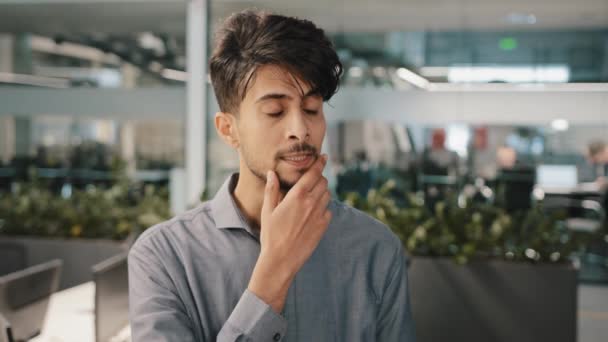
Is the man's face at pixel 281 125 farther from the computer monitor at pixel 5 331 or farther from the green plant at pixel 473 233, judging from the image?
the green plant at pixel 473 233

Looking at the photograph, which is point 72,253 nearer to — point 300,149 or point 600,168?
point 300,149

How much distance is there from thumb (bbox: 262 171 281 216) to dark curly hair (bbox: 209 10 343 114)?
0.16 m

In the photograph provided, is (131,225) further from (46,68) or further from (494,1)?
(494,1)

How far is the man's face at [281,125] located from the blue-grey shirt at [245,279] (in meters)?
0.15

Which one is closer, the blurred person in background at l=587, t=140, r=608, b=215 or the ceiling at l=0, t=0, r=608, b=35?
the ceiling at l=0, t=0, r=608, b=35

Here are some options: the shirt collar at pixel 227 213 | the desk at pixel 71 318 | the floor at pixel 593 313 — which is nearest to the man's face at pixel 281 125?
the shirt collar at pixel 227 213

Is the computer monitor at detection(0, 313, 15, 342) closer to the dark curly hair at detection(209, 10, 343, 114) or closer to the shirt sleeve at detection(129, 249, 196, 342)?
the shirt sleeve at detection(129, 249, 196, 342)

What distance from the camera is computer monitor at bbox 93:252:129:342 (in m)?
2.51

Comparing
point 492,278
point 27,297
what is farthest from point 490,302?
point 27,297

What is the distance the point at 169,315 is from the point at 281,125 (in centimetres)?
35

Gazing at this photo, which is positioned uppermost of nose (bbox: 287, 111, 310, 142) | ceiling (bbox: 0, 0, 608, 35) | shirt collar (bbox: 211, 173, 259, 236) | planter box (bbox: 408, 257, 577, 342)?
ceiling (bbox: 0, 0, 608, 35)

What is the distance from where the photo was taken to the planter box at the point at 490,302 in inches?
178

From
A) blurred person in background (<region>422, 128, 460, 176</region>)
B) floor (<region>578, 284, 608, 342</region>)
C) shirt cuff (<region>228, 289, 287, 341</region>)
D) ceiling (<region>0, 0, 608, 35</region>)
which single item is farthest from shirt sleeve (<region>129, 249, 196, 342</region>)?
blurred person in background (<region>422, 128, 460, 176</region>)

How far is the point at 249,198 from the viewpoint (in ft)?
3.99
